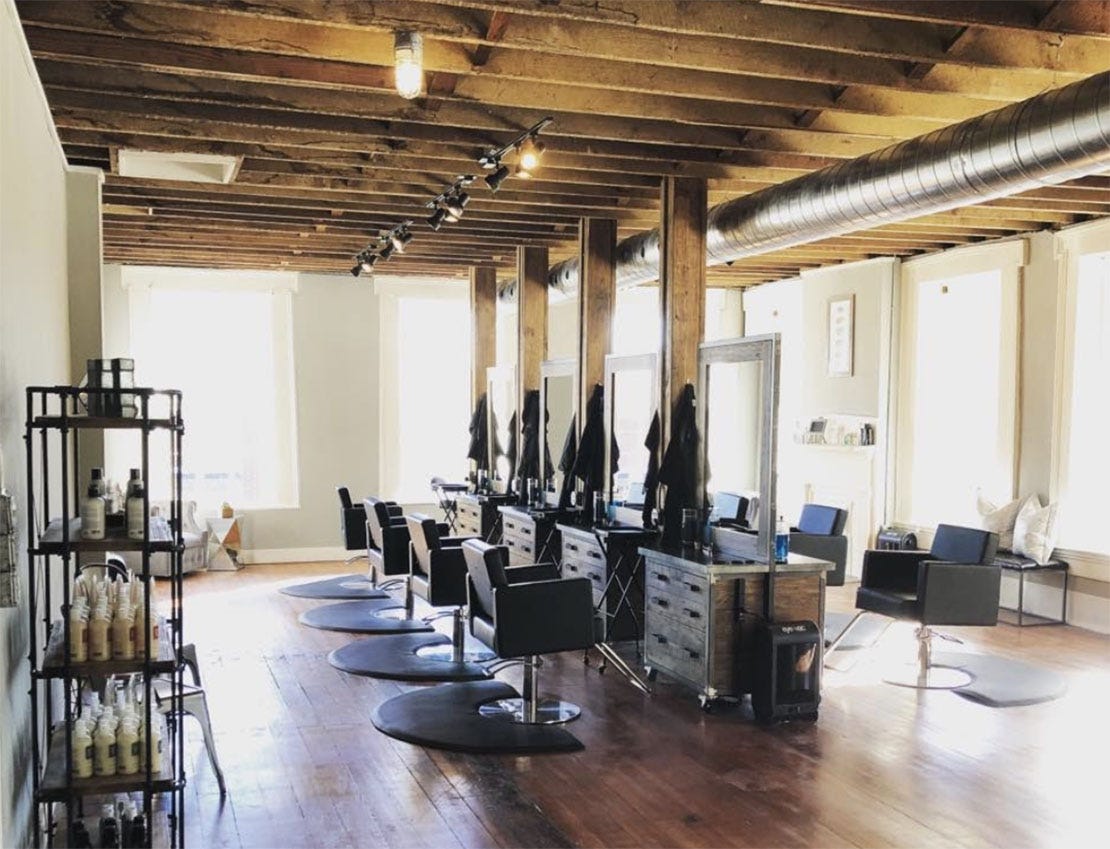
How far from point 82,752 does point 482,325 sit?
271 inches

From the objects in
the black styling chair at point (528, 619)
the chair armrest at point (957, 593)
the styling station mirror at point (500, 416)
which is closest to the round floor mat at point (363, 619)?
the styling station mirror at point (500, 416)

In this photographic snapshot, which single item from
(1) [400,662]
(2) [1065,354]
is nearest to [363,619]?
(1) [400,662]

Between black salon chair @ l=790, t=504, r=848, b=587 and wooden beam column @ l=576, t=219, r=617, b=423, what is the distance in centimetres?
171

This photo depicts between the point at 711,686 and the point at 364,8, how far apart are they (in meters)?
3.54

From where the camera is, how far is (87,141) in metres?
5.33

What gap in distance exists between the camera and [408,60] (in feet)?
12.4

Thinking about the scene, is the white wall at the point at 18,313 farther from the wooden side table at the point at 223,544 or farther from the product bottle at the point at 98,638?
the wooden side table at the point at 223,544

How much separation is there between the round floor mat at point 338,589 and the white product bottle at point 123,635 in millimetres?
5319

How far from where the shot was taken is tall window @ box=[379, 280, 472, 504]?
11242 millimetres

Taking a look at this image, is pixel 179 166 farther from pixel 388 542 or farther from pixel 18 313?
pixel 388 542

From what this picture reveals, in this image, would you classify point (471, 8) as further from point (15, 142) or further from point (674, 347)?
point (674, 347)

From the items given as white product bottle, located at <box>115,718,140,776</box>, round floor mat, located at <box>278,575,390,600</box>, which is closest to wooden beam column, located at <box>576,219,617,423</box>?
round floor mat, located at <box>278,575,390,600</box>

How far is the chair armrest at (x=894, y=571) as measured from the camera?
6617mm

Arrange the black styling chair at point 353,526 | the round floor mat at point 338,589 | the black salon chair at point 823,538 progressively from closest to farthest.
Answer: the black salon chair at point 823,538
the round floor mat at point 338,589
the black styling chair at point 353,526
